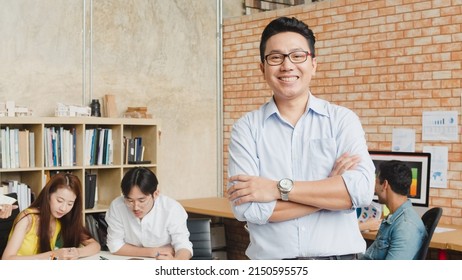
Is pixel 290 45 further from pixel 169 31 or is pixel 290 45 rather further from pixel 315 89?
pixel 169 31

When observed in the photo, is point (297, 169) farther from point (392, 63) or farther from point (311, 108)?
point (392, 63)

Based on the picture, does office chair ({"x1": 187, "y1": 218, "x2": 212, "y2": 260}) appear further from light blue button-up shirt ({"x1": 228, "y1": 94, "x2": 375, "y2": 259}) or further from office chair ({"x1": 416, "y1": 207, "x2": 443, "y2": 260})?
light blue button-up shirt ({"x1": 228, "y1": 94, "x2": 375, "y2": 259})

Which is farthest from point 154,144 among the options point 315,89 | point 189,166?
point 315,89

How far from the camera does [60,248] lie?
4547 millimetres

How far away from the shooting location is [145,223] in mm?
4543

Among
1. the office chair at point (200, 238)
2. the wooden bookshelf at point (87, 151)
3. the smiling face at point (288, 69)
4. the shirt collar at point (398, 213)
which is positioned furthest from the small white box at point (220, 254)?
the smiling face at point (288, 69)

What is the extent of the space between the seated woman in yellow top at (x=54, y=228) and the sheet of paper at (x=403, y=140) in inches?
115

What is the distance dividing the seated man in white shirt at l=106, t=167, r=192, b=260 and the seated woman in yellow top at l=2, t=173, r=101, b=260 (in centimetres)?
20

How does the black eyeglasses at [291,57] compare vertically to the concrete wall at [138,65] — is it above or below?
below

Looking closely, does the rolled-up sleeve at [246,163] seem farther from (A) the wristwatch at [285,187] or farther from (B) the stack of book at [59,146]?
(B) the stack of book at [59,146]

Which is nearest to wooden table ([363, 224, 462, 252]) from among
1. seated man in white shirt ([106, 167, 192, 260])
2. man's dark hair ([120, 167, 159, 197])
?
seated man in white shirt ([106, 167, 192, 260])

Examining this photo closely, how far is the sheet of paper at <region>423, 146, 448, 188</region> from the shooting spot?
5948 millimetres

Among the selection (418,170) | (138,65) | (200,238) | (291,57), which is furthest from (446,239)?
(138,65)

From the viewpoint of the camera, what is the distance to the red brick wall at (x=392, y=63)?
5910 millimetres
